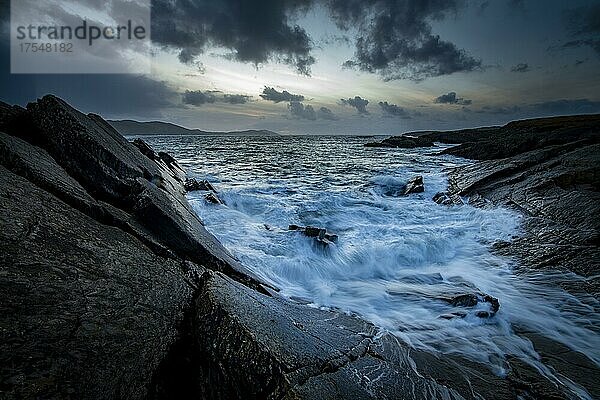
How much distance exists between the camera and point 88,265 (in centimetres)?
255

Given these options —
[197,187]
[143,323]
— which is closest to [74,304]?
[143,323]

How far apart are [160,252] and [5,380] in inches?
76.3

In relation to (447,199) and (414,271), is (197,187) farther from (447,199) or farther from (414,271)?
(447,199)

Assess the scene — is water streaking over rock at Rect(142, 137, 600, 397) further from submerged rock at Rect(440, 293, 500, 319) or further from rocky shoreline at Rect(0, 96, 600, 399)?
rocky shoreline at Rect(0, 96, 600, 399)

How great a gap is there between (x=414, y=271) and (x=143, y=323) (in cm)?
549

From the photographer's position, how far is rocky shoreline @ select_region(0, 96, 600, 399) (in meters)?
1.88

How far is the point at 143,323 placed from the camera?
2248 millimetres

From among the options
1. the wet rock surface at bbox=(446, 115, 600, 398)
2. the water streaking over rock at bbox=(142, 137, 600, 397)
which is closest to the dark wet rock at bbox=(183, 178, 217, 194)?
the water streaking over rock at bbox=(142, 137, 600, 397)

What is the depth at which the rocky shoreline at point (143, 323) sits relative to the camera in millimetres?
1880

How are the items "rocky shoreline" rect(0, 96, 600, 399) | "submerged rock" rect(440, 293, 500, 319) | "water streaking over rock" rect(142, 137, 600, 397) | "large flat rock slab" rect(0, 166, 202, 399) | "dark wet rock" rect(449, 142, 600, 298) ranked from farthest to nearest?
"dark wet rock" rect(449, 142, 600, 298), "submerged rock" rect(440, 293, 500, 319), "water streaking over rock" rect(142, 137, 600, 397), "rocky shoreline" rect(0, 96, 600, 399), "large flat rock slab" rect(0, 166, 202, 399)

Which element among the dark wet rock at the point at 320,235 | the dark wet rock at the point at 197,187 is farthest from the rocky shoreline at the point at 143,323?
the dark wet rock at the point at 197,187

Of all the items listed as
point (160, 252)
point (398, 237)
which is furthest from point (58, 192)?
point (398, 237)

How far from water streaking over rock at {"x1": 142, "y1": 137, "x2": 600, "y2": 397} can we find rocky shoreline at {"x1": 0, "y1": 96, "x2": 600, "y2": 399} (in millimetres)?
454

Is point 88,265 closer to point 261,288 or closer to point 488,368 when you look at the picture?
point 261,288
